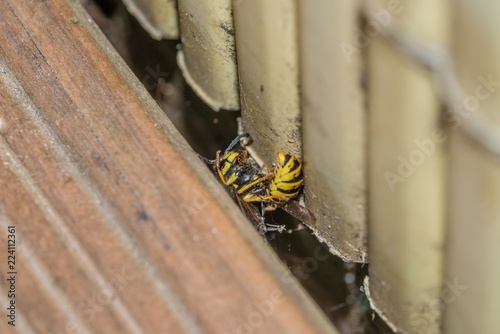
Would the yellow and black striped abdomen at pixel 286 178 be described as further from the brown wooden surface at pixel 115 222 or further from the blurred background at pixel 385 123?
the brown wooden surface at pixel 115 222

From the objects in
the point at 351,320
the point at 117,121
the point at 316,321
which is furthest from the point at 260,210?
the point at 316,321

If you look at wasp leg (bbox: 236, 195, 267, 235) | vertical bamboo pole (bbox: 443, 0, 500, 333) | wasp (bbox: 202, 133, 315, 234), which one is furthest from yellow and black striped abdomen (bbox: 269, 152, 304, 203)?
vertical bamboo pole (bbox: 443, 0, 500, 333)

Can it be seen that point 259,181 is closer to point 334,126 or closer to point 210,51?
point 210,51

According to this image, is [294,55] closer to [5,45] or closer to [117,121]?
[117,121]

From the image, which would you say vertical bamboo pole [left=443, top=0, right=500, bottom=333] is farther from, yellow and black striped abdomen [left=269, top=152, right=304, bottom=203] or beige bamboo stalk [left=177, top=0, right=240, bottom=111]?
beige bamboo stalk [left=177, top=0, right=240, bottom=111]

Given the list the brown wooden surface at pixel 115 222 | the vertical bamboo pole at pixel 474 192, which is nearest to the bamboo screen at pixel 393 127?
the vertical bamboo pole at pixel 474 192

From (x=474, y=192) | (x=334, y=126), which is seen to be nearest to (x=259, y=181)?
(x=334, y=126)
